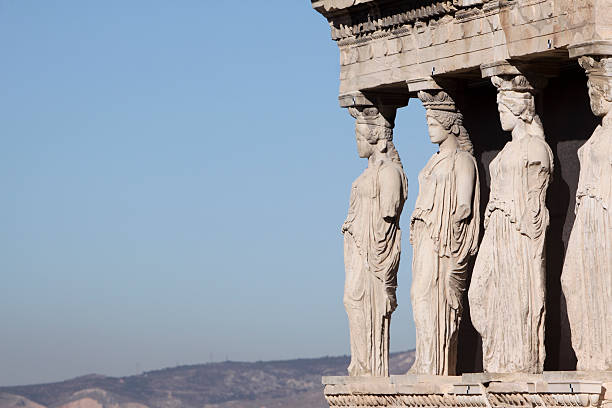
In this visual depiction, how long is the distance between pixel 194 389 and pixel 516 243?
196 ft

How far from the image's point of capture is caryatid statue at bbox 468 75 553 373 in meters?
21.0

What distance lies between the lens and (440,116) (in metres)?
22.7

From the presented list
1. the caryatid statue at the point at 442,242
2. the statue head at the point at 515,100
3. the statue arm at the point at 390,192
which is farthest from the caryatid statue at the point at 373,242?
the statue head at the point at 515,100

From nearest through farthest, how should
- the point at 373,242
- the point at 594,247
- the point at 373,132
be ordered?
1. the point at 594,247
2. the point at 373,242
3. the point at 373,132

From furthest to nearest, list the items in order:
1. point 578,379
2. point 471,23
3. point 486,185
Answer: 1. point 486,185
2. point 471,23
3. point 578,379

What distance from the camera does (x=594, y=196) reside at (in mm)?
20203

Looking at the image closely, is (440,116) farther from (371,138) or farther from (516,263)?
(516,263)

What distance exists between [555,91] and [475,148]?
159 cm

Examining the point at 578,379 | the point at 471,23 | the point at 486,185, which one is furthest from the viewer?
the point at 486,185

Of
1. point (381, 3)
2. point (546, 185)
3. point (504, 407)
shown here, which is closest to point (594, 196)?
point (546, 185)

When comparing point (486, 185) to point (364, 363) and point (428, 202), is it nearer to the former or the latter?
point (428, 202)

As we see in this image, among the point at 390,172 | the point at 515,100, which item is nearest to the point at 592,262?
the point at 515,100

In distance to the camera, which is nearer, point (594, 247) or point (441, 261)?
point (594, 247)

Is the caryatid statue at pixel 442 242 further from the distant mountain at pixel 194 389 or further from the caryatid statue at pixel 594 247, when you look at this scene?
the distant mountain at pixel 194 389
